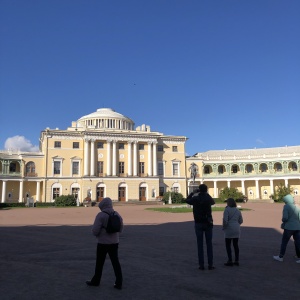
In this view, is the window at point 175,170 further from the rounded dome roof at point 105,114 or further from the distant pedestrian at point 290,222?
the distant pedestrian at point 290,222

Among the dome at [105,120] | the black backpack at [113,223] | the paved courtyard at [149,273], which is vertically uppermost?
the dome at [105,120]

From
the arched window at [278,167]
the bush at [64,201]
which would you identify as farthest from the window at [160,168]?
the arched window at [278,167]

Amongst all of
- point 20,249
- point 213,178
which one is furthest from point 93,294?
point 213,178

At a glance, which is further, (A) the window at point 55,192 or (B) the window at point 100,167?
(B) the window at point 100,167

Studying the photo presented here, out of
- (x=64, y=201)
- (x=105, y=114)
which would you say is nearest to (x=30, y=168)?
(x=64, y=201)

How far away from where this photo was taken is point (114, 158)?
59.7 meters

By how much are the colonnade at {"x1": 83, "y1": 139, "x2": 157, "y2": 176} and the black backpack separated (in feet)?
172

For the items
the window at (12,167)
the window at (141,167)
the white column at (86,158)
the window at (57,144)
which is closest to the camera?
the white column at (86,158)

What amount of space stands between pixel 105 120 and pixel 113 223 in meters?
62.5

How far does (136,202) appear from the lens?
56.6 metres

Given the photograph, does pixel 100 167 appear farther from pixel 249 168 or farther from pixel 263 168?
pixel 263 168

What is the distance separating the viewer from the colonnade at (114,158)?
58.3 meters

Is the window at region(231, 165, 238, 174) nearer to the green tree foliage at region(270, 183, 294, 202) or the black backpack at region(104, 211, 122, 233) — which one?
the green tree foliage at region(270, 183, 294, 202)

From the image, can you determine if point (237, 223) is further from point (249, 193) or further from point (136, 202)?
Answer: point (249, 193)
